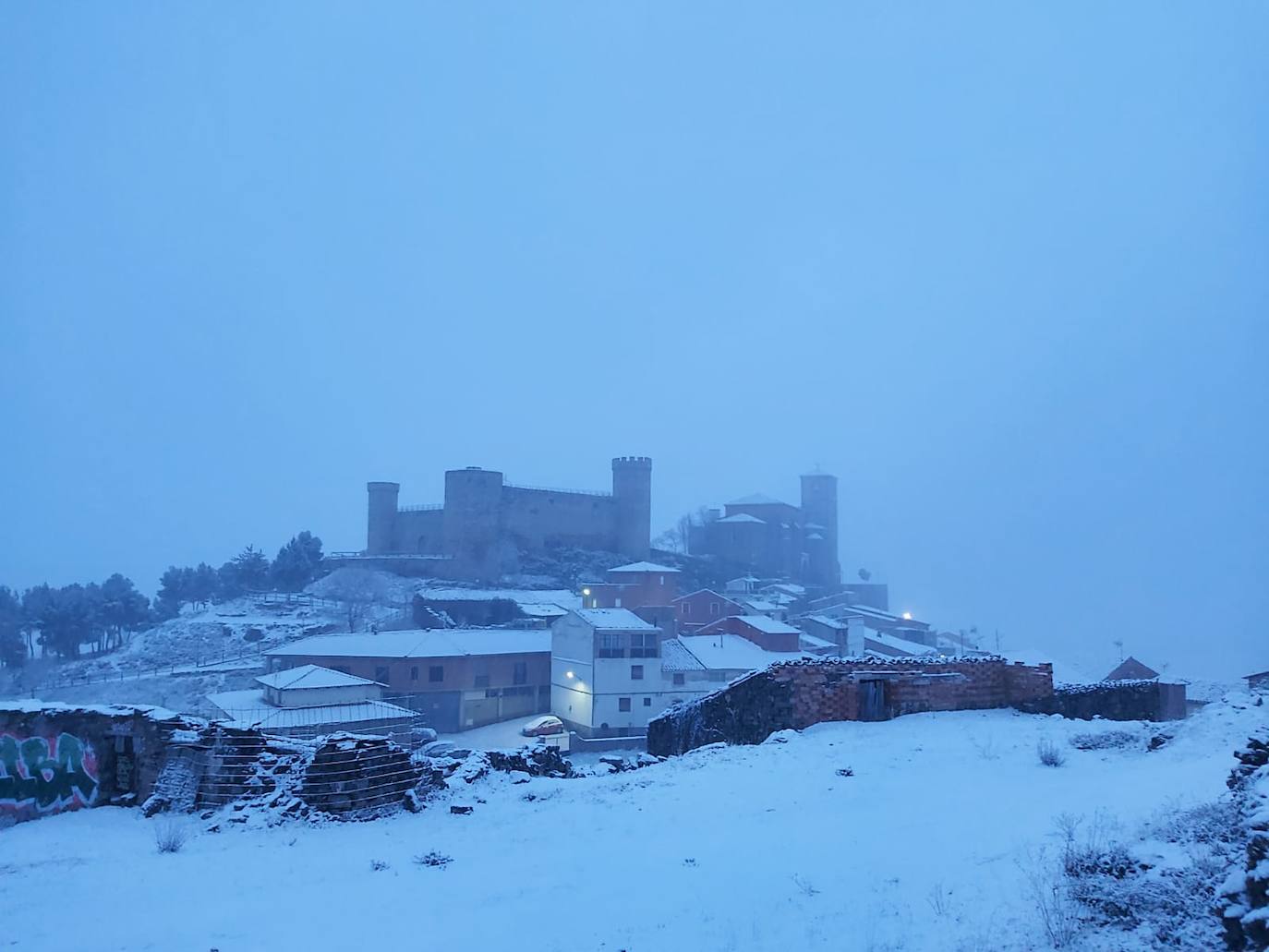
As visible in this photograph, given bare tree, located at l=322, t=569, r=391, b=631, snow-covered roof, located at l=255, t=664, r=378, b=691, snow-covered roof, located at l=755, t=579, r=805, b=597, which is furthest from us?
snow-covered roof, located at l=755, t=579, r=805, b=597

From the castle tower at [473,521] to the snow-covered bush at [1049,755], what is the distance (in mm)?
59159

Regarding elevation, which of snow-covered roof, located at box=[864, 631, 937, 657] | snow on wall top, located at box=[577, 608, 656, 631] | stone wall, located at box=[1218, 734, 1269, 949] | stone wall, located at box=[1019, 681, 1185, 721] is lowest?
snow-covered roof, located at box=[864, 631, 937, 657]

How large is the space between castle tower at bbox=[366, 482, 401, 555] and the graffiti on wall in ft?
212

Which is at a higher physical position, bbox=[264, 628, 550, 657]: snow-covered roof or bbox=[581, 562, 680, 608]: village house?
bbox=[581, 562, 680, 608]: village house

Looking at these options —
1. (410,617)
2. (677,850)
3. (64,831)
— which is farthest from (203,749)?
(410,617)

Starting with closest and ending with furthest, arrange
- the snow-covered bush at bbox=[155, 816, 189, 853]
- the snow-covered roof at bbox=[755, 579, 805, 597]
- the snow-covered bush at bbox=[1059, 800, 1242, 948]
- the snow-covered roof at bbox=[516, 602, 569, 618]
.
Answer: the snow-covered bush at bbox=[1059, 800, 1242, 948] < the snow-covered bush at bbox=[155, 816, 189, 853] < the snow-covered roof at bbox=[516, 602, 569, 618] < the snow-covered roof at bbox=[755, 579, 805, 597]

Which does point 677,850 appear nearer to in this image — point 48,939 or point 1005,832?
point 1005,832

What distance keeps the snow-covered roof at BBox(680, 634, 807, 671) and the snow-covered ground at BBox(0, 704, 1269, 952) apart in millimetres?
28069

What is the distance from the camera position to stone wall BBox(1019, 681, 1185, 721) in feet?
43.7

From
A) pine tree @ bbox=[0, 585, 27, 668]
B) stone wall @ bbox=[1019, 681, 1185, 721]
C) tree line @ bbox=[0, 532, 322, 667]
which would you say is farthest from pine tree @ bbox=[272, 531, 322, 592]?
stone wall @ bbox=[1019, 681, 1185, 721]

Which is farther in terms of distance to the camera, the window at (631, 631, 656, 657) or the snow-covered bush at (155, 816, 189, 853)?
the window at (631, 631, 656, 657)

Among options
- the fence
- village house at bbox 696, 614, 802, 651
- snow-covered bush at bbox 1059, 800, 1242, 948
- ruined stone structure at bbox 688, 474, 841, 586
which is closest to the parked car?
village house at bbox 696, 614, 802, 651

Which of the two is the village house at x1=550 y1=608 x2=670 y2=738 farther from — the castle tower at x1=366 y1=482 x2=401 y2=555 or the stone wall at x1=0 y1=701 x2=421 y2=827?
the castle tower at x1=366 y1=482 x2=401 y2=555

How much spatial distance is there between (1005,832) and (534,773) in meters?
7.39
